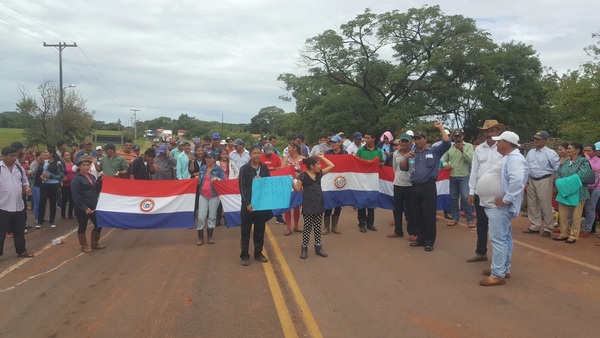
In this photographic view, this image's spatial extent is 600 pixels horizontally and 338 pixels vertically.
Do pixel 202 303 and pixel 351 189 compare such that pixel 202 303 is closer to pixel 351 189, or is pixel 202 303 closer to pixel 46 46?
pixel 351 189

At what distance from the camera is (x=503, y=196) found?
542cm

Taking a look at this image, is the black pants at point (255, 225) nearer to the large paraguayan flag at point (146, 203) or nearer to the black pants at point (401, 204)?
the large paraguayan flag at point (146, 203)

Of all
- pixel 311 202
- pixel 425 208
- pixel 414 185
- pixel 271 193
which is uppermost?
pixel 414 185

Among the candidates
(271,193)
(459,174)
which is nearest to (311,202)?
(271,193)

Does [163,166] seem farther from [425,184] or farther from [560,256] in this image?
[560,256]

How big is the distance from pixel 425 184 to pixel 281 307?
12.2 ft

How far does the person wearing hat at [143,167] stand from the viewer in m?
9.85

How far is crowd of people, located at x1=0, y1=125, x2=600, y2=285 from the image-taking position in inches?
219

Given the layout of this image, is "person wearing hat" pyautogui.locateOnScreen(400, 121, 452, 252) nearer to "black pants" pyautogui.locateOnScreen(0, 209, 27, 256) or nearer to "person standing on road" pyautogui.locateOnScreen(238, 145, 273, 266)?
"person standing on road" pyautogui.locateOnScreen(238, 145, 273, 266)

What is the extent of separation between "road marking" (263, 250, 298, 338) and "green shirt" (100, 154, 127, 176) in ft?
17.1

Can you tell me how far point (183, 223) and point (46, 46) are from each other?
1423 inches

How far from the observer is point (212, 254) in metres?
7.17

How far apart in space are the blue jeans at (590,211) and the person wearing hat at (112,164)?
32.1 feet

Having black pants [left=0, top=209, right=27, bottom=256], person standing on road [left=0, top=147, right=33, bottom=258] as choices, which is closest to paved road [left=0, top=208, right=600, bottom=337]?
black pants [left=0, top=209, right=27, bottom=256]
